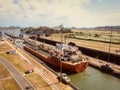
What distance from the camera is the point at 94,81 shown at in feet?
115

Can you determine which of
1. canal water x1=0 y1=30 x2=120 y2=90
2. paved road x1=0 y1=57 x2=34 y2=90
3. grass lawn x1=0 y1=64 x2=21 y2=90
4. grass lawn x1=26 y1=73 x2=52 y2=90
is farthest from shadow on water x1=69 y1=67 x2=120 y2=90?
grass lawn x1=0 y1=64 x2=21 y2=90

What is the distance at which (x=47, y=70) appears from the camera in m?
37.0

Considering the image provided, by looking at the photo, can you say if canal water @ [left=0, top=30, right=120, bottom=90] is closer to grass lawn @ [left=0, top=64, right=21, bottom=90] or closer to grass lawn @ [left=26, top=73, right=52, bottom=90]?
grass lawn @ [left=26, top=73, right=52, bottom=90]

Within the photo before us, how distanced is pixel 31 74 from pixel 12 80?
459cm

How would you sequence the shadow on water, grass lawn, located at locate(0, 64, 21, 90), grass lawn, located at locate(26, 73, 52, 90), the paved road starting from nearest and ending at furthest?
1. grass lawn, located at locate(26, 73, 52, 90)
2. grass lawn, located at locate(0, 64, 21, 90)
3. the paved road
4. the shadow on water

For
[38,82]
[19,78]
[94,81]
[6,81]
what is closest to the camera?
[38,82]

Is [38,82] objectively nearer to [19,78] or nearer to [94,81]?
[19,78]

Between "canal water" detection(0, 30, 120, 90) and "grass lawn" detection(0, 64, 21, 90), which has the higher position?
"grass lawn" detection(0, 64, 21, 90)

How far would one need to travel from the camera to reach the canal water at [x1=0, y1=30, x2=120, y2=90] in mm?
32062

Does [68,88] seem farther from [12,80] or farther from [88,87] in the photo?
[12,80]

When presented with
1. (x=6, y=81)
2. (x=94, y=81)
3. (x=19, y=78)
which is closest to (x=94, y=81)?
(x=94, y=81)

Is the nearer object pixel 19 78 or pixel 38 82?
pixel 38 82

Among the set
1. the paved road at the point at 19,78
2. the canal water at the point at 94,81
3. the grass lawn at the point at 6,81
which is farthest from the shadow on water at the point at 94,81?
the grass lawn at the point at 6,81

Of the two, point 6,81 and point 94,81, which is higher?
point 6,81
